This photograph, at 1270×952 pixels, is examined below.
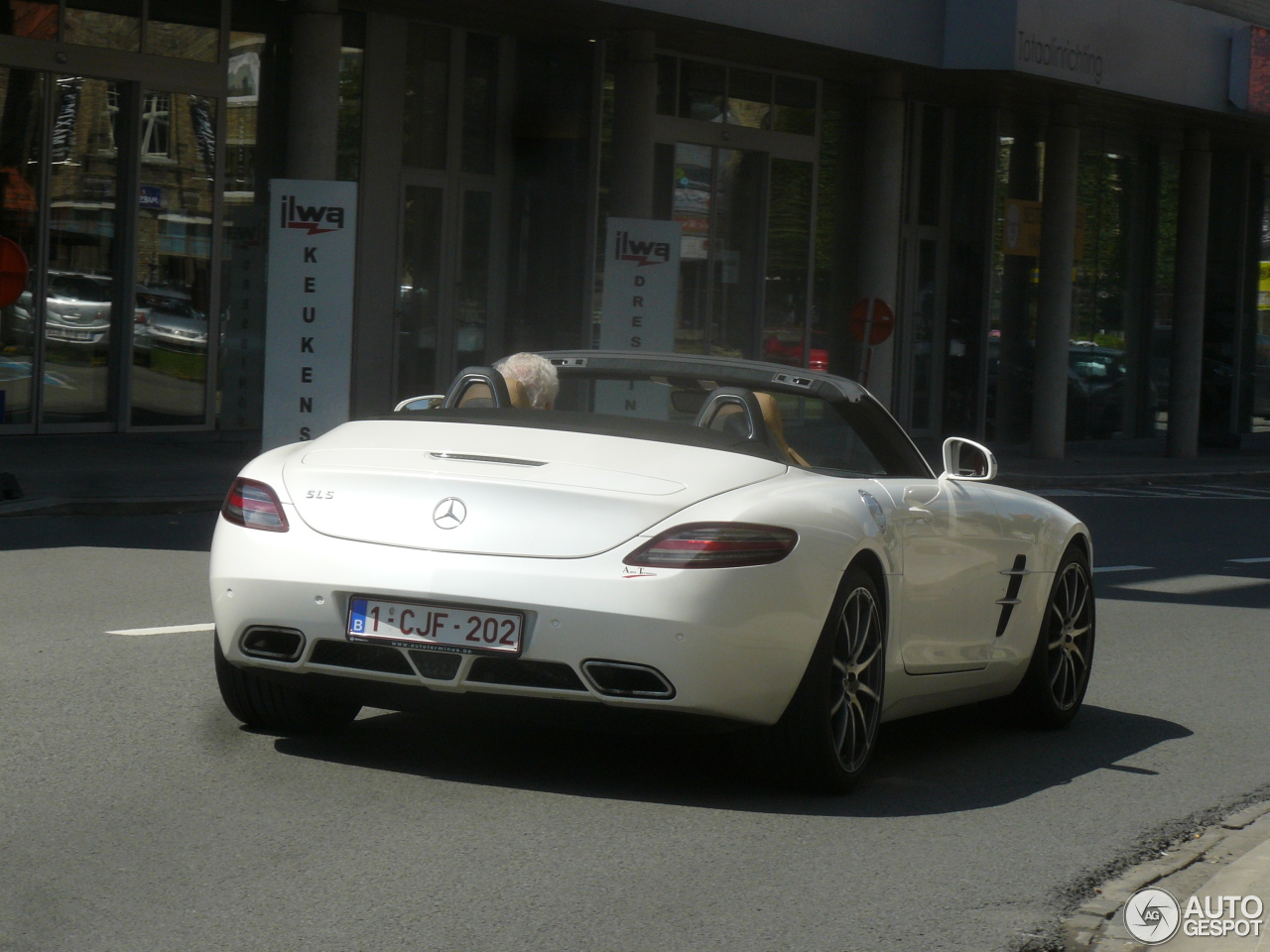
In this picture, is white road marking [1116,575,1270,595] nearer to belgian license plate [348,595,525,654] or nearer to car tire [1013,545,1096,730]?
car tire [1013,545,1096,730]

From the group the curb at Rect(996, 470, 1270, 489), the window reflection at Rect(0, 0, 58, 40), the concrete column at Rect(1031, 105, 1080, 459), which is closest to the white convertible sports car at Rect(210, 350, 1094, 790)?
the window reflection at Rect(0, 0, 58, 40)

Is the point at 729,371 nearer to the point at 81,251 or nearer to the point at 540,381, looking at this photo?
the point at 540,381

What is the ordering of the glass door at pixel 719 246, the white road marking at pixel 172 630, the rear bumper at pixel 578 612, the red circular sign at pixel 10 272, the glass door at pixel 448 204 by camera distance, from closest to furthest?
the rear bumper at pixel 578 612 < the white road marking at pixel 172 630 < the red circular sign at pixel 10 272 < the glass door at pixel 448 204 < the glass door at pixel 719 246

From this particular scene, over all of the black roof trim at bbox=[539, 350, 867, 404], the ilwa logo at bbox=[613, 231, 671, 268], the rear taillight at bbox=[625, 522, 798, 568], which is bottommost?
the rear taillight at bbox=[625, 522, 798, 568]

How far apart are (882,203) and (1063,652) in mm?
18907

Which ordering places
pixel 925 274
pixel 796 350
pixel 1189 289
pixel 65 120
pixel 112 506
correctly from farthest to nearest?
pixel 1189 289, pixel 925 274, pixel 796 350, pixel 65 120, pixel 112 506

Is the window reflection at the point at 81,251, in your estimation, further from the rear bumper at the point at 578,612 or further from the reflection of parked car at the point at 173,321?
the rear bumper at the point at 578,612

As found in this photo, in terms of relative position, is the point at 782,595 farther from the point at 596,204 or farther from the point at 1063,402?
the point at 1063,402

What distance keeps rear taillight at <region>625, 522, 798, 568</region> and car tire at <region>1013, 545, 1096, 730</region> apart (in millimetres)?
2158

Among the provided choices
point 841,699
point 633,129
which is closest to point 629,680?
point 841,699

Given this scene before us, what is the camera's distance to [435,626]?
17.3 ft

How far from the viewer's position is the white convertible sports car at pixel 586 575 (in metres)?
5.24

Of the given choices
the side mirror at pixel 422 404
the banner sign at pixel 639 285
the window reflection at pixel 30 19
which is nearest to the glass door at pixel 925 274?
the banner sign at pixel 639 285

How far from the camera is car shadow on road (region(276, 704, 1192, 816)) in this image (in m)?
5.75
